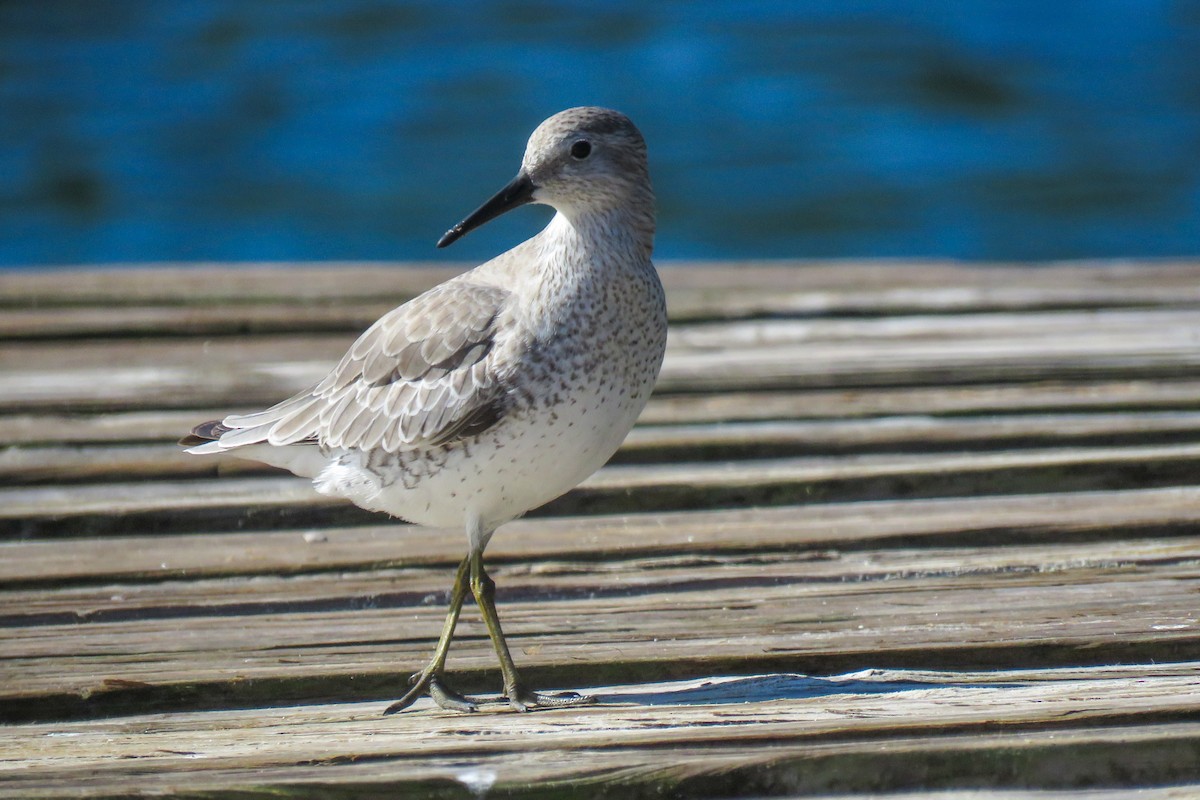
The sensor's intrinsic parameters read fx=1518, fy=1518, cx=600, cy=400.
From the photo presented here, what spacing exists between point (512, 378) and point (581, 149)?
22.1 inches

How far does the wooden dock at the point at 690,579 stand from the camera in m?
2.54

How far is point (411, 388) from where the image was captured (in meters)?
3.35

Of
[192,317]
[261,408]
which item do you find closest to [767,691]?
[261,408]

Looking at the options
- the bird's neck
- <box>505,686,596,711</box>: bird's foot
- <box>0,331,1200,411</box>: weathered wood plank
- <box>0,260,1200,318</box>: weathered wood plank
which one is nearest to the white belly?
the bird's neck

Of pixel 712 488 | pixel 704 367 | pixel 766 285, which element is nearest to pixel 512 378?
pixel 712 488

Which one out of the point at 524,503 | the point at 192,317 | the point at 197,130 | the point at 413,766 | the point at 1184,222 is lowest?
the point at 413,766

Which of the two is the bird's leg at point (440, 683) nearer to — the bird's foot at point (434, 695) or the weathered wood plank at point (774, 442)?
the bird's foot at point (434, 695)

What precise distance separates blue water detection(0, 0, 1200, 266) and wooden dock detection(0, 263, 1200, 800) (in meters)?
6.94

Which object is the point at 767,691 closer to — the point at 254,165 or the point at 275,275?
the point at 275,275

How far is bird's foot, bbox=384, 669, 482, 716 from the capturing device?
2.92m

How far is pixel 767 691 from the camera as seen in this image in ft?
9.60

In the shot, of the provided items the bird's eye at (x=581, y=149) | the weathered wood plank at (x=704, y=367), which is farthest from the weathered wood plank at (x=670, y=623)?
the weathered wood plank at (x=704, y=367)

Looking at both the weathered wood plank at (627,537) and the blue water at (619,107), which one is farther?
the blue water at (619,107)

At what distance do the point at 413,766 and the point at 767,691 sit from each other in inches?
29.7
